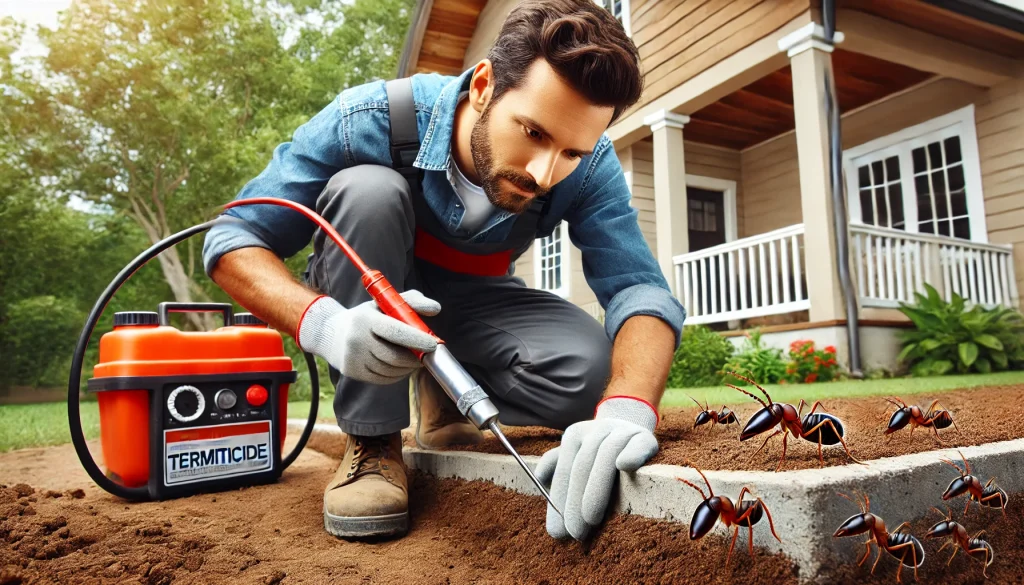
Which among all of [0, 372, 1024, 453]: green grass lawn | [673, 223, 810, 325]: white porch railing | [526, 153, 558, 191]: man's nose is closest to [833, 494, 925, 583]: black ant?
[526, 153, 558, 191]: man's nose

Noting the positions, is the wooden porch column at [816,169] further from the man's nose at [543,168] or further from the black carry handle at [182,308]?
the black carry handle at [182,308]

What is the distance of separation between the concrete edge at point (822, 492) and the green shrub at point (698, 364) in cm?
464

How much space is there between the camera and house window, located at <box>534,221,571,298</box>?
874 centimetres

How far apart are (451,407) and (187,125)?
34.8 ft

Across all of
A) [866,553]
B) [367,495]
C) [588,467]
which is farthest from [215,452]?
[866,553]

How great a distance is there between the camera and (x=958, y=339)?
5324 millimetres

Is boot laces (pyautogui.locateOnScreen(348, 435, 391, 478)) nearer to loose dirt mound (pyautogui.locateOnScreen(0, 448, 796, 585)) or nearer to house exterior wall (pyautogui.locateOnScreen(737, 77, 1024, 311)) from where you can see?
loose dirt mound (pyautogui.locateOnScreen(0, 448, 796, 585))

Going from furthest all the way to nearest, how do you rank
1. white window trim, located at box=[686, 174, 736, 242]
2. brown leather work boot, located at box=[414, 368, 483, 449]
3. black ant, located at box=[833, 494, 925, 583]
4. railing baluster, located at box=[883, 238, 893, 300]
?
white window trim, located at box=[686, 174, 736, 242] → railing baluster, located at box=[883, 238, 893, 300] → brown leather work boot, located at box=[414, 368, 483, 449] → black ant, located at box=[833, 494, 925, 583]

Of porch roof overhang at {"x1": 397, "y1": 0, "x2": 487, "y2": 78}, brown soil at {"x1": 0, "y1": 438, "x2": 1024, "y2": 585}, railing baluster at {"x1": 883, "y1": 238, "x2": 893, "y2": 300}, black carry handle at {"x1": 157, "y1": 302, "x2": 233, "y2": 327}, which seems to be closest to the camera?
brown soil at {"x1": 0, "y1": 438, "x2": 1024, "y2": 585}

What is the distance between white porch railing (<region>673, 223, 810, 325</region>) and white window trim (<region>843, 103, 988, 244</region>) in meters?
0.86

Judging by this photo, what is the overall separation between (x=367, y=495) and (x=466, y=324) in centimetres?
74

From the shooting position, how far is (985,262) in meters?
6.05

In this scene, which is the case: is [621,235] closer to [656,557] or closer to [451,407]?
[451,407]

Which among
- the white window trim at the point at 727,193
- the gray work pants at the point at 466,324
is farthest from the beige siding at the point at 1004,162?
the gray work pants at the point at 466,324
